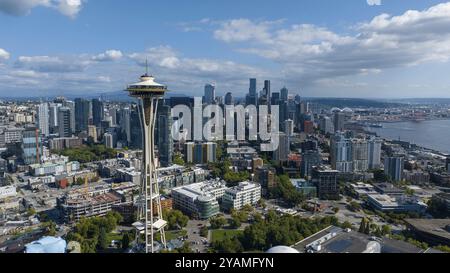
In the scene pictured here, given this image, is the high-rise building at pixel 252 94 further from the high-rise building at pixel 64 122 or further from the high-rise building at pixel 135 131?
the high-rise building at pixel 64 122

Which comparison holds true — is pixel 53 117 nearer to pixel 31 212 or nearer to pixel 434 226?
pixel 31 212

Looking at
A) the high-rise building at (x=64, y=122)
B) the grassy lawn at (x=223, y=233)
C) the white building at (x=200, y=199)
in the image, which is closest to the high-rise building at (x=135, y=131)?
the high-rise building at (x=64, y=122)

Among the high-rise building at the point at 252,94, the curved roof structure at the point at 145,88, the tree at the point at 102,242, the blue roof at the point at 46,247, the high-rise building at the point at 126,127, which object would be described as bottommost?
the tree at the point at 102,242

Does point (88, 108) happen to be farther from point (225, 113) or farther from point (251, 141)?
point (251, 141)

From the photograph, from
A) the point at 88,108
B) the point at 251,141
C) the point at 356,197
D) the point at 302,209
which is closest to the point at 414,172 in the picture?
the point at 356,197

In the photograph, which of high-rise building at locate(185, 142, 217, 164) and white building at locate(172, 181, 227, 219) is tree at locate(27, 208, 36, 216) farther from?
high-rise building at locate(185, 142, 217, 164)

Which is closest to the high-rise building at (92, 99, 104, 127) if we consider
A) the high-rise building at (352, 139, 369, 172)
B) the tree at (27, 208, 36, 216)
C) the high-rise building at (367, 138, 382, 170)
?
the tree at (27, 208, 36, 216)
